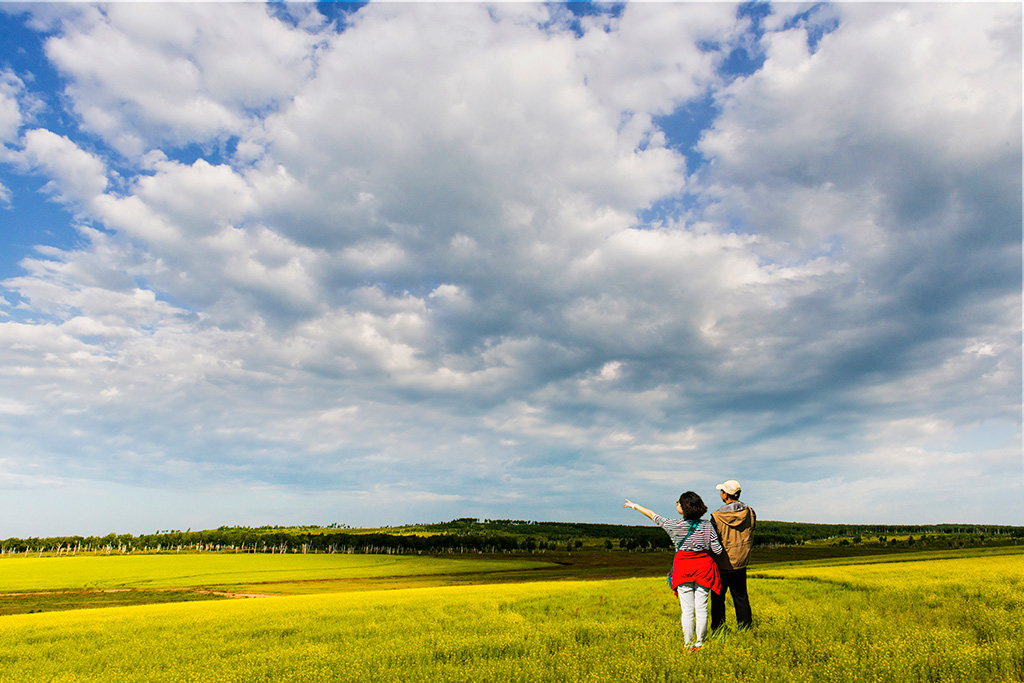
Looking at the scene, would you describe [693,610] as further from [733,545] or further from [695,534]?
[733,545]

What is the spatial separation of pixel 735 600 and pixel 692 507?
2.50 meters

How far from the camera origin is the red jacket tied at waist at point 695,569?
28.8 ft

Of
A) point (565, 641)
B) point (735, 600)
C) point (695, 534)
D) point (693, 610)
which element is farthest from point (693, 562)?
point (565, 641)

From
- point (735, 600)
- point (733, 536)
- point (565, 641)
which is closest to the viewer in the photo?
point (733, 536)

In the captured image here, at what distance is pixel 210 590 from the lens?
62.3 metres

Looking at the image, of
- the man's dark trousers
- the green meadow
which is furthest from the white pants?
the man's dark trousers

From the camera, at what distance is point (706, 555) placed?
8.94 m

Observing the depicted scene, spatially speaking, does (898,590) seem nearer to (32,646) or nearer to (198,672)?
(198,672)

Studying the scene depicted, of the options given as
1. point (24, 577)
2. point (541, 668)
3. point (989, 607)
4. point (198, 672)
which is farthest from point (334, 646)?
point (24, 577)

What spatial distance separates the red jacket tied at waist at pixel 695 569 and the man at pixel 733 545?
55 cm

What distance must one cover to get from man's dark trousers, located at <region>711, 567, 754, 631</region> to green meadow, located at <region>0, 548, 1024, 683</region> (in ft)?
1.28

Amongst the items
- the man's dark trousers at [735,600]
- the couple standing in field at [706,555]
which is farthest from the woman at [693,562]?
the man's dark trousers at [735,600]

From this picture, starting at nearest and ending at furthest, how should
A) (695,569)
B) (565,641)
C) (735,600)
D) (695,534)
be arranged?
(695,569) → (695,534) → (735,600) → (565,641)

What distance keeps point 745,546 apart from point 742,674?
9.67 feet
